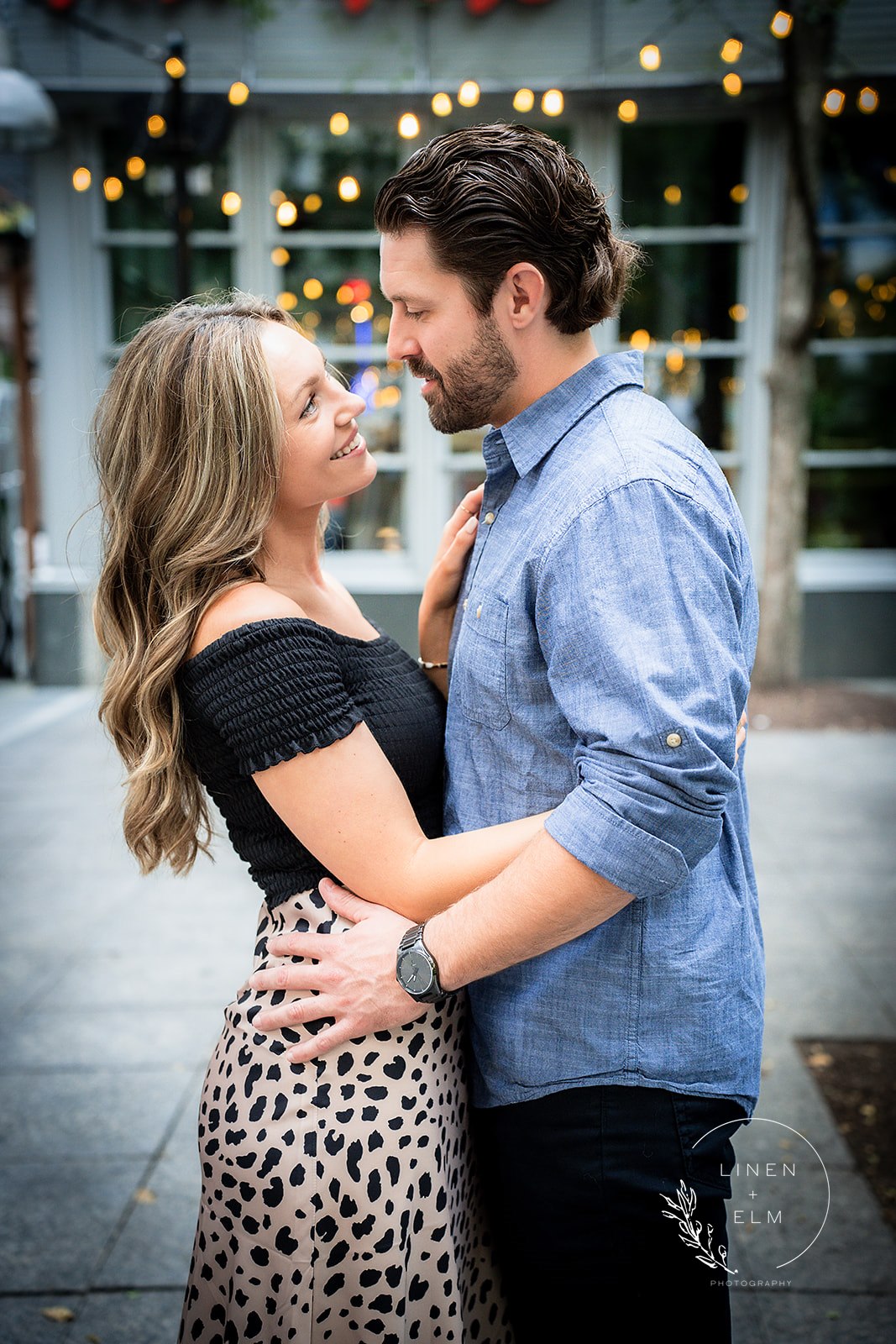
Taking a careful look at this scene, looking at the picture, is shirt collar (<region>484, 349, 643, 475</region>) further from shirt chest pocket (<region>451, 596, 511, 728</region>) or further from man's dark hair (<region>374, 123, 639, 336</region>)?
shirt chest pocket (<region>451, 596, 511, 728</region>)

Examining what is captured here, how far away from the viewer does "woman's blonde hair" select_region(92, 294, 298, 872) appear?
71.1 inches

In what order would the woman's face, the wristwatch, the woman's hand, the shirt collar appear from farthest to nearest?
1. the woman's hand
2. the woman's face
3. the shirt collar
4. the wristwatch

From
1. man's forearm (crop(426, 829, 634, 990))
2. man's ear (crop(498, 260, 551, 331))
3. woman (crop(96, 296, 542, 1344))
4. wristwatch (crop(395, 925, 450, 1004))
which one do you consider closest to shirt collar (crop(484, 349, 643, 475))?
man's ear (crop(498, 260, 551, 331))

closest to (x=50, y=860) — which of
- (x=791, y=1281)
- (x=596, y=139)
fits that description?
(x=791, y=1281)

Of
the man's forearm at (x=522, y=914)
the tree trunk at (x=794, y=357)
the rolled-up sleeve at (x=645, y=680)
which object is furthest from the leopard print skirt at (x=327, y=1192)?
the tree trunk at (x=794, y=357)

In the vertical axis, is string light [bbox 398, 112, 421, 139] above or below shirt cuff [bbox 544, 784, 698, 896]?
above

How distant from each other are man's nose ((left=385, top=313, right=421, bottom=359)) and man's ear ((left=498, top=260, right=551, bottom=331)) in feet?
0.52

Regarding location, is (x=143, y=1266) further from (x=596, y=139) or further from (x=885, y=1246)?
(x=596, y=139)

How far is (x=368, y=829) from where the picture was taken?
5.55 feet

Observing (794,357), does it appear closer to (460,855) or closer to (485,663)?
(485,663)

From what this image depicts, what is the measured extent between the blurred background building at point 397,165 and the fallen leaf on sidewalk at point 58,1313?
6.45 meters

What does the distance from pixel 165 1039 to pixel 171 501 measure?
2.67 m

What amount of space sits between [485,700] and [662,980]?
1.57ft

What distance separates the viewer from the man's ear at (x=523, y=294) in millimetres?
1711
